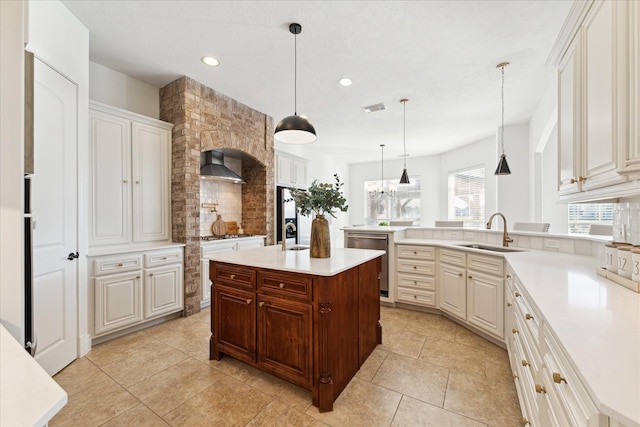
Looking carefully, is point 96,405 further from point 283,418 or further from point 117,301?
point 283,418

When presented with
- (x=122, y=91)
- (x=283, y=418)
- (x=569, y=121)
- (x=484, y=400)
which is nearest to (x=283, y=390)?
(x=283, y=418)

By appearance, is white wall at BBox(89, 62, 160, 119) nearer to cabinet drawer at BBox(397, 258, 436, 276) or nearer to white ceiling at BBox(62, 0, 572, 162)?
white ceiling at BBox(62, 0, 572, 162)

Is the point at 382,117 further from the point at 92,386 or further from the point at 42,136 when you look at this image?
the point at 92,386

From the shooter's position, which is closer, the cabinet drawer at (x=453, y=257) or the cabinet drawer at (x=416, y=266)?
the cabinet drawer at (x=453, y=257)

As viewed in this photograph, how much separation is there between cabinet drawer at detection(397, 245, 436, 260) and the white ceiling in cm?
210

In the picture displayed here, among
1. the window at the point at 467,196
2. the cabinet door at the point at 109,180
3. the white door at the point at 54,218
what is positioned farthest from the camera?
the window at the point at 467,196

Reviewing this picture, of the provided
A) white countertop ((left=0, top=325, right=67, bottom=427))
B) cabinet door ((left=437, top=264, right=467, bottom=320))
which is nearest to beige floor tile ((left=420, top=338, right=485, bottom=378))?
cabinet door ((left=437, top=264, right=467, bottom=320))

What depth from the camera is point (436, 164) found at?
23.8ft

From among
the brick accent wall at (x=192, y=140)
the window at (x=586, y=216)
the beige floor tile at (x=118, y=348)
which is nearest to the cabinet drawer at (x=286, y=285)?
the beige floor tile at (x=118, y=348)

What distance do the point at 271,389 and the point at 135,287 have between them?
75.2 inches

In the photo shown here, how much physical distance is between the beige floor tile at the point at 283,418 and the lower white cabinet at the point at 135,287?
1957mm

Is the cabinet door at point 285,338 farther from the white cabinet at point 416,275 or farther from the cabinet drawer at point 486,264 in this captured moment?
the white cabinet at point 416,275

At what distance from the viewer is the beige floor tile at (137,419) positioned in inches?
63.1

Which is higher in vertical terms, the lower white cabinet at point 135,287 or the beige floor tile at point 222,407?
the lower white cabinet at point 135,287
